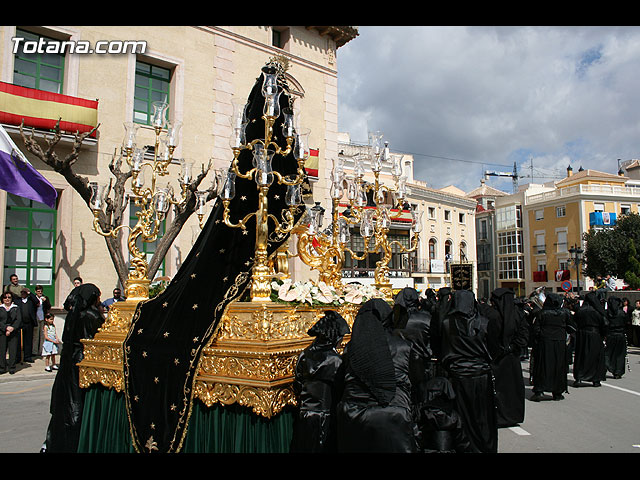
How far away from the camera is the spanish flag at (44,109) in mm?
12109

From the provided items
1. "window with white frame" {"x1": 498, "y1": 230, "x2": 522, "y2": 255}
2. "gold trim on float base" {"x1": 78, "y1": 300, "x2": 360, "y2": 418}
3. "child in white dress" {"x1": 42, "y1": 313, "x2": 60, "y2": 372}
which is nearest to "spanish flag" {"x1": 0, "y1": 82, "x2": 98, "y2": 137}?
"child in white dress" {"x1": 42, "y1": 313, "x2": 60, "y2": 372}

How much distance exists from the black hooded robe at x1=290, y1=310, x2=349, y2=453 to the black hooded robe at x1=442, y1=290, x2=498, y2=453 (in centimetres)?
182

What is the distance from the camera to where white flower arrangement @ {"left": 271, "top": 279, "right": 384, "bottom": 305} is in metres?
4.80

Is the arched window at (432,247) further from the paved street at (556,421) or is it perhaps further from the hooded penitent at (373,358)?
the hooded penitent at (373,358)

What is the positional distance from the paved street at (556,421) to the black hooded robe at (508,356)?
0.25m

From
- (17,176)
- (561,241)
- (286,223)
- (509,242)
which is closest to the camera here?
(286,223)

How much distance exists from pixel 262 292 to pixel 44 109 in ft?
35.9

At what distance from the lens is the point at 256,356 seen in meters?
4.08

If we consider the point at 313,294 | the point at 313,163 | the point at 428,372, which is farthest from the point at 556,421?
the point at 313,163

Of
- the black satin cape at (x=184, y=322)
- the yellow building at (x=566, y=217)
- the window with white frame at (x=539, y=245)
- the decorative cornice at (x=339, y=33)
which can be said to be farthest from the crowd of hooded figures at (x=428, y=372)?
the window with white frame at (x=539, y=245)

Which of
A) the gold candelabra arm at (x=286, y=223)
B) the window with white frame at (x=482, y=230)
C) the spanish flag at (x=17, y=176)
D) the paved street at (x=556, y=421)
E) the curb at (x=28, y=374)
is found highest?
the window with white frame at (x=482, y=230)

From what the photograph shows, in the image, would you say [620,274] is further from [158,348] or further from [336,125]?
[158,348]

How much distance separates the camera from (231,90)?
16.7 meters

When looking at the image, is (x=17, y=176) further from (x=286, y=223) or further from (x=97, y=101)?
(x=97, y=101)
